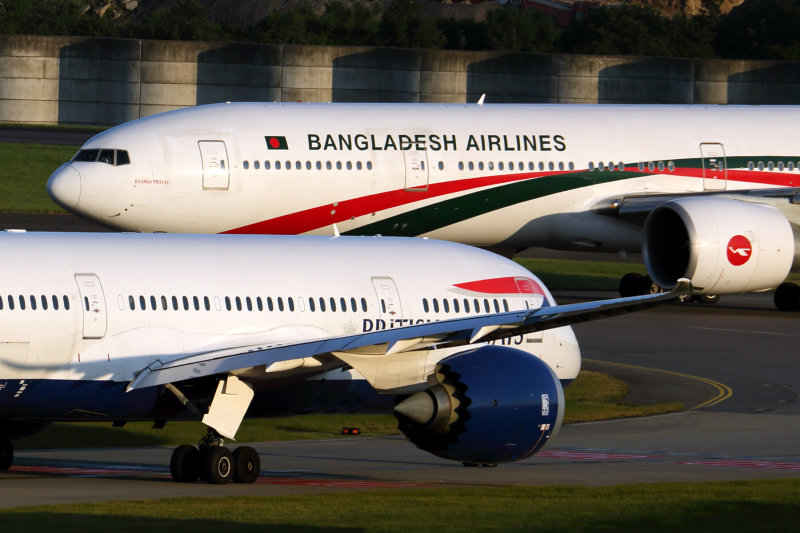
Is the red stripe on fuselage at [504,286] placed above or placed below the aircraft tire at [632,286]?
above

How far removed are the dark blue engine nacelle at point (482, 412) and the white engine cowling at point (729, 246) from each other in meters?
19.4

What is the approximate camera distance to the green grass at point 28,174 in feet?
220

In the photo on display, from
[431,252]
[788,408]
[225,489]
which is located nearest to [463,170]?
[788,408]

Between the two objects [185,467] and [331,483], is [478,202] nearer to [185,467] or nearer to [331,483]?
[331,483]

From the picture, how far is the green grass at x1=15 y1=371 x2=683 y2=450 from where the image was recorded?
26.9 metres

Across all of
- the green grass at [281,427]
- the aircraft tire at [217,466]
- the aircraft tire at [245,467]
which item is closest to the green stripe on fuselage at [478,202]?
the green grass at [281,427]

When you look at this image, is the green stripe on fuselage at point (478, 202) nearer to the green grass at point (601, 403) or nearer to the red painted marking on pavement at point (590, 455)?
the green grass at point (601, 403)

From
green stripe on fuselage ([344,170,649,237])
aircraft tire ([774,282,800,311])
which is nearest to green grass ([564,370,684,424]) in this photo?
green stripe on fuselage ([344,170,649,237])

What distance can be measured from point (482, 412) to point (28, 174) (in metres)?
56.5

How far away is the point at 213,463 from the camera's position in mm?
20797

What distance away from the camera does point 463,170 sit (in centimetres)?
4125

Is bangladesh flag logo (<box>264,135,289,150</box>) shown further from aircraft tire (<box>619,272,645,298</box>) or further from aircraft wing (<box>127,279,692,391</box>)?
aircraft wing (<box>127,279,692,391</box>)

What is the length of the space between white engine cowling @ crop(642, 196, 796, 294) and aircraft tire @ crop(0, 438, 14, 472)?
831 inches

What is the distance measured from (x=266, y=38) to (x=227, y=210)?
206ft
